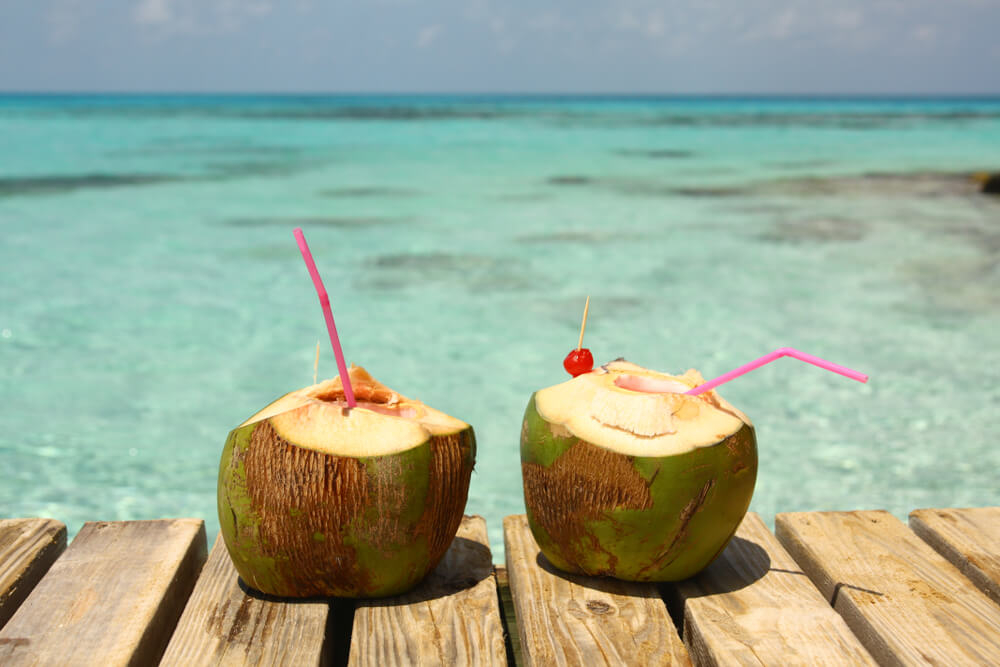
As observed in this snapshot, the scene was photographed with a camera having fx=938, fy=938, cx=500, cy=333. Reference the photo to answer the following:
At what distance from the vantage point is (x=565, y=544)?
1.46 meters

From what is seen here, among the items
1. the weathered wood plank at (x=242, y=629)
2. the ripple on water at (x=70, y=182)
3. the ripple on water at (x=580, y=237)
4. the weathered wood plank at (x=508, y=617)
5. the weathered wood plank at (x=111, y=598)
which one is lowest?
the ripple on water at (x=70, y=182)

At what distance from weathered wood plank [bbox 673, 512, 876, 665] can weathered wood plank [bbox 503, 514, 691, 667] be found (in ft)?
0.15

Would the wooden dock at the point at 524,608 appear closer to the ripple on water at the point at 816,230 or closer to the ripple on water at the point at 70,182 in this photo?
the ripple on water at the point at 816,230

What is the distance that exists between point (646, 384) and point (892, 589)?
0.51 m

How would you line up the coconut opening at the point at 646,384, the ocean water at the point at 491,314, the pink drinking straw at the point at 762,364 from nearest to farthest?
the pink drinking straw at the point at 762,364, the coconut opening at the point at 646,384, the ocean water at the point at 491,314

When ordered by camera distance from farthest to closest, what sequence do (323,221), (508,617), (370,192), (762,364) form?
(370,192) → (323,221) → (508,617) → (762,364)

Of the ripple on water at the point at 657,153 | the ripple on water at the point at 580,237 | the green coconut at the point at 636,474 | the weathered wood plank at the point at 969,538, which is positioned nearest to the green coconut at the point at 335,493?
the green coconut at the point at 636,474

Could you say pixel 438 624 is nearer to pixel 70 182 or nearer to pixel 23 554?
pixel 23 554

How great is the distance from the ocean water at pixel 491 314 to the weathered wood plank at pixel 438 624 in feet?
5.89

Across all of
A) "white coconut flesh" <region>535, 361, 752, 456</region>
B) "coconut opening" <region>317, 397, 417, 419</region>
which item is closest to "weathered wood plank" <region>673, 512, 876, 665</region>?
"white coconut flesh" <region>535, 361, 752, 456</region>

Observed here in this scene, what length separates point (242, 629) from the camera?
1356mm

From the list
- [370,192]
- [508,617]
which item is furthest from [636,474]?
Answer: [370,192]

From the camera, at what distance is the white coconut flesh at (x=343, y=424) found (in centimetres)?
132

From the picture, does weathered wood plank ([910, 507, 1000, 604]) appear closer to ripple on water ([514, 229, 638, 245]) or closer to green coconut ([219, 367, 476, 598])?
Answer: green coconut ([219, 367, 476, 598])
